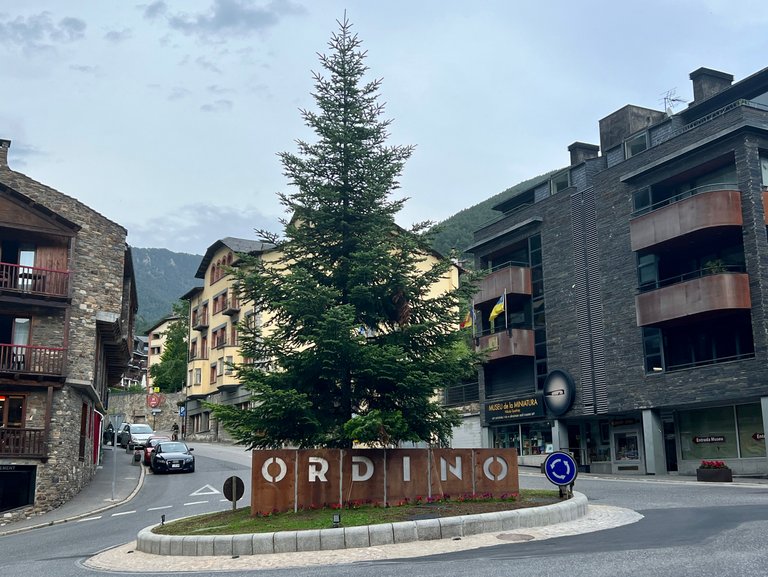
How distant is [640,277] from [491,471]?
67.5ft

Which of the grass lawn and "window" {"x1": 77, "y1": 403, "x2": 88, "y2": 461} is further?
"window" {"x1": 77, "y1": 403, "x2": 88, "y2": 461}

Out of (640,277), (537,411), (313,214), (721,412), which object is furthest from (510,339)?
(313,214)

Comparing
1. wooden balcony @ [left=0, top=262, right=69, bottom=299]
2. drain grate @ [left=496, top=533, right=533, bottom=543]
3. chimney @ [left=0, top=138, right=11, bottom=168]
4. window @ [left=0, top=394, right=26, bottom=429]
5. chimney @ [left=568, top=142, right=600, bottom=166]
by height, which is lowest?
drain grate @ [left=496, top=533, right=533, bottom=543]

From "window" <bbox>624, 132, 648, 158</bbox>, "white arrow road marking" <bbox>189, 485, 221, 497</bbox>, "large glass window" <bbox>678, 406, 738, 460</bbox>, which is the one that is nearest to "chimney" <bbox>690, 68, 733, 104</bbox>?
"window" <bbox>624, 132, 648, 158</bbox>

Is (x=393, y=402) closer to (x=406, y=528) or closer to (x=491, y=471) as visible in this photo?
(x=491, y=471)

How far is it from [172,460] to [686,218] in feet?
80.8

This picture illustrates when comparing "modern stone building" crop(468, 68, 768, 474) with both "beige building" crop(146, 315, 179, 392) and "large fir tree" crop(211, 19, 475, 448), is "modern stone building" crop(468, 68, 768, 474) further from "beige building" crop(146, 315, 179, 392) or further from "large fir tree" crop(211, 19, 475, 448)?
"beige building" crop(146, 315, 179, 392)

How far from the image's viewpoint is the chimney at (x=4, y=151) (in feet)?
104

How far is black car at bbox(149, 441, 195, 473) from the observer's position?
121 ft

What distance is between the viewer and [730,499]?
19.2 m

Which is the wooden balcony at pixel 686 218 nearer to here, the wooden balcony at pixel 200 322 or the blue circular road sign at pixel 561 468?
the blue circular road sign at pixel 561 468

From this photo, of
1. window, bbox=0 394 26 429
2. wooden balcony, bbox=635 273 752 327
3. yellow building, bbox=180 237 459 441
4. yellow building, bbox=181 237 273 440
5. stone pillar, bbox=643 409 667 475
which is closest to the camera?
window, bbox=0 394 26 429

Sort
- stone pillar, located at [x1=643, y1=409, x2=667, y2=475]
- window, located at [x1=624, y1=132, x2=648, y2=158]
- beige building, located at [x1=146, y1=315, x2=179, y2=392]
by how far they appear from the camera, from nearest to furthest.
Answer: stone pillar, located at [x1=643, y1=409, x2=667, y2=475]
window, located at [x1=624, y1=132, x2=648, y2=158]
beige building, located at [x1=146, y1=315, x2=179, y2=392]

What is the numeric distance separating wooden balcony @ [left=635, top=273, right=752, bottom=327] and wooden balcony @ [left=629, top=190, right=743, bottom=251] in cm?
205
